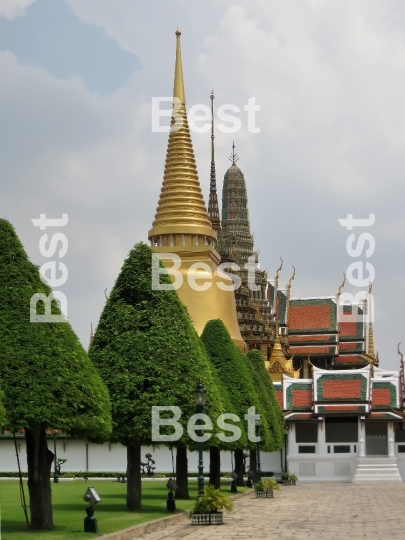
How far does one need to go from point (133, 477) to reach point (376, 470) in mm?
31242

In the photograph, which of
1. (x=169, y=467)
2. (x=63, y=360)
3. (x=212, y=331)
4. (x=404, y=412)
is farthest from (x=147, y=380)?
(x=404, y=412)

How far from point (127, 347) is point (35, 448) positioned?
5.90m

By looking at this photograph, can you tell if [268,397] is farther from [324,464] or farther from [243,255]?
[243,255]

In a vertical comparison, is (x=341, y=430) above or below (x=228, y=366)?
below

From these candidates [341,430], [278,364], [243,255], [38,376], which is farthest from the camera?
[243,255]

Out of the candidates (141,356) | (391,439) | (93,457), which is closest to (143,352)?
(141,356)

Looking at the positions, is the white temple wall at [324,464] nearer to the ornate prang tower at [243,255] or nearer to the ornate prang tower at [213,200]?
the ornate prang tower at [243,255]

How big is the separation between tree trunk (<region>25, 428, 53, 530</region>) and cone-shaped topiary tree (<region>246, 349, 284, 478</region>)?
2512cm

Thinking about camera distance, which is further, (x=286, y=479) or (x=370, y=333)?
(x=370, y=333)

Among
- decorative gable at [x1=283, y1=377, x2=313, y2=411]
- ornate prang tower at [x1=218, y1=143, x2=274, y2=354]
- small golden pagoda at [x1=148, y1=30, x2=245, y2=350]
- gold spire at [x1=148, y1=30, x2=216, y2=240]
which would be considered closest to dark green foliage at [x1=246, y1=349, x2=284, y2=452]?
decorative gable at [x1=283, y1=377, x2=313, y2=411]

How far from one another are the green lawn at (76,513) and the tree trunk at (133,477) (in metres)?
0.29

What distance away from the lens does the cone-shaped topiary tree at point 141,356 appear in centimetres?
2700

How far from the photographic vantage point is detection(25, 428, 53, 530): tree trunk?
21594 millimetres

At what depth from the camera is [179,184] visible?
234 feet
